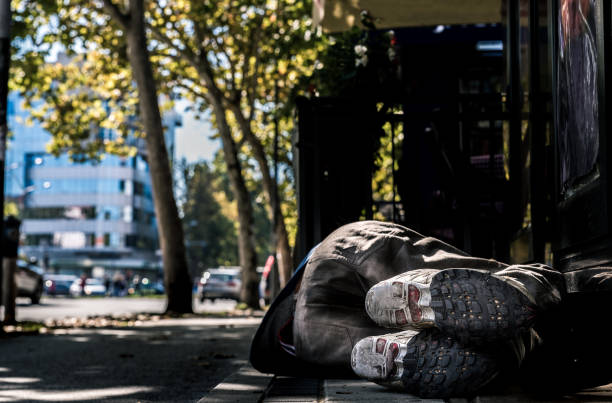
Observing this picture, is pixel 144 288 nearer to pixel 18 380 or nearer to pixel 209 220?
pixel 209 220

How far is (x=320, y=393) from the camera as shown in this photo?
4078 mm

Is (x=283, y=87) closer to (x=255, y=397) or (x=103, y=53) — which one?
(x=103, y=53)

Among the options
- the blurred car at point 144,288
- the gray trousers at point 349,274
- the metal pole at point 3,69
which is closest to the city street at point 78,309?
the metal pole at point 3,69

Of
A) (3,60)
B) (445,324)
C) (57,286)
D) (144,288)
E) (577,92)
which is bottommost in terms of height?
(144,288)

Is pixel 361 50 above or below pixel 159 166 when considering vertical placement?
above

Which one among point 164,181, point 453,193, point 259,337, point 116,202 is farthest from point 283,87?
point 116,202

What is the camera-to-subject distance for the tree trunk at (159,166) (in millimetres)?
19562

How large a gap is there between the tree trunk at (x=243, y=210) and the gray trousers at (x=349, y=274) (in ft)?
70.2

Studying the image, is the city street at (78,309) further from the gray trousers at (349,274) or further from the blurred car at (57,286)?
the blurred car at (57,286)

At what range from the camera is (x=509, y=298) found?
3.07 meters

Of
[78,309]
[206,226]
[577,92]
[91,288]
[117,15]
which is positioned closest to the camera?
[577,92]

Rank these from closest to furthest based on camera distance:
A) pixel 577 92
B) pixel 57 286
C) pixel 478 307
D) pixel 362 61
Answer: pixel 478 307
pixel 577 92
pixel 362 61
pixel 57 286

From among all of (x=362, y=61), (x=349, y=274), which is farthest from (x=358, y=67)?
(x=349, y=274)

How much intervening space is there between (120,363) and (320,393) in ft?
12.5
